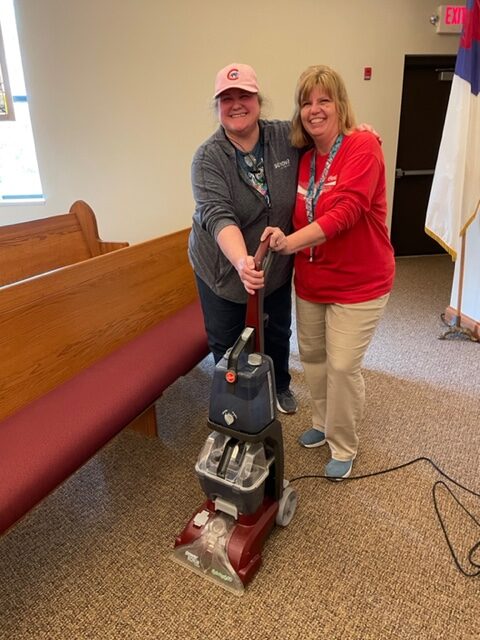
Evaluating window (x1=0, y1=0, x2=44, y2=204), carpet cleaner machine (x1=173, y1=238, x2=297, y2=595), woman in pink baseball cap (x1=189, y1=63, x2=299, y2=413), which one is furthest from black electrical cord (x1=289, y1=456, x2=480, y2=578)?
window (x1=0, y1=0, x2=44, y2=204)

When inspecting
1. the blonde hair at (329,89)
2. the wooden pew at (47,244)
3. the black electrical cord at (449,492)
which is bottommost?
the black electrical cord at (449,492)

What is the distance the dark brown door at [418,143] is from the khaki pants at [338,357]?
351 centimetres

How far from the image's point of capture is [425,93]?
4.49m

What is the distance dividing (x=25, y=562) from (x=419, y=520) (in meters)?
1.39

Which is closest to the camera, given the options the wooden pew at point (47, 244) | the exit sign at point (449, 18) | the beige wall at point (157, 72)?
the wooden pew at point (47, 244)

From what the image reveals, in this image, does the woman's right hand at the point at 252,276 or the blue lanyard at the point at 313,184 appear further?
the blue lanyard at the point at 313,184

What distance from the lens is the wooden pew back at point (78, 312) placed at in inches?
62.1

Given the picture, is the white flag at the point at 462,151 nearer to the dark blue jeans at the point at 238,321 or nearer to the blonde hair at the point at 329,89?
the dark blue jeans at the point at 238,321

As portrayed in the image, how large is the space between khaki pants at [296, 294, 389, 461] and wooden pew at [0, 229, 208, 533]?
0.56 meters

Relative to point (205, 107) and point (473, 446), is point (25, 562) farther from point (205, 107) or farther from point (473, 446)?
point (205, 107)

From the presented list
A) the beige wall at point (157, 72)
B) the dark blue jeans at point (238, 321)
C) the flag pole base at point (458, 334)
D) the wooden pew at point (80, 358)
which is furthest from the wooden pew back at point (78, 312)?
the beige wall at point (157, 72)

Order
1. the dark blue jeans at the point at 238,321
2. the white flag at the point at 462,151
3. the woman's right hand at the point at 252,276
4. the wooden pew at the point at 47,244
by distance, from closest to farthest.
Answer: the woman's right hand at the point at 252,276
the dark blue jeans at the point at 238,321
the wooden pew at the point at 47,244
the white flag at the point at 462,151

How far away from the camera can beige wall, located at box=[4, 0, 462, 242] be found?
12.4 feet

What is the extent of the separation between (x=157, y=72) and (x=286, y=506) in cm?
375
